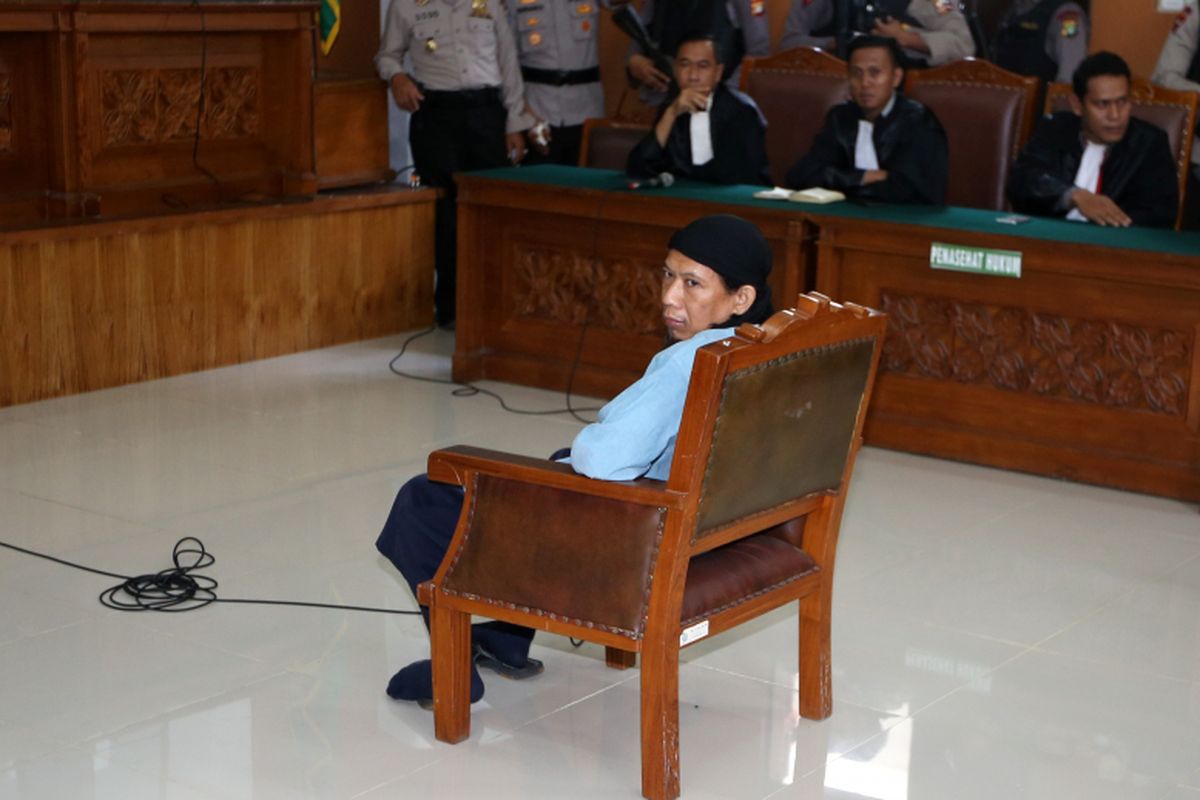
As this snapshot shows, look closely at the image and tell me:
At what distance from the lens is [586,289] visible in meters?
5.98

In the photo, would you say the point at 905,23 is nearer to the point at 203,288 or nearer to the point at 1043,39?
the point at 1043,39

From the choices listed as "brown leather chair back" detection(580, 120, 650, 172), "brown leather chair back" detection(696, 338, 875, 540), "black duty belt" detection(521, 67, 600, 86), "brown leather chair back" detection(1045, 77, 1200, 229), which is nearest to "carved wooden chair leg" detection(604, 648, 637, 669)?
"brown leather chair back" detection(696, 338, 875, 540)

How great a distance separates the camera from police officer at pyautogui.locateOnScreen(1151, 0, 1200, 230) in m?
6.41

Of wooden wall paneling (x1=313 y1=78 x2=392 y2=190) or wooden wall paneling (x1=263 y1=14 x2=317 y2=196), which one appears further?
wooden wall paneling (x1=313 y1=78 x2=392 y2=190)

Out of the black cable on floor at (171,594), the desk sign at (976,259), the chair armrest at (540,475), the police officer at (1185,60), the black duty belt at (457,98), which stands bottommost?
the black cable on floor at (171,594)

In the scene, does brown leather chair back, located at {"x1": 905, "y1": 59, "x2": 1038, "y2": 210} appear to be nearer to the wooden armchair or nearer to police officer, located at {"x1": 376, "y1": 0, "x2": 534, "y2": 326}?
police officer, located at {"x1": 376, "y1": 0, "x2": 534, "y2": 326}

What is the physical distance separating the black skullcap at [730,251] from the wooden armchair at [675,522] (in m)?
0.14

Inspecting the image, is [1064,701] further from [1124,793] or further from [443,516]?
[443,516]

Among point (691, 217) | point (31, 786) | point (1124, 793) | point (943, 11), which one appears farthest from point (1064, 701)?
point (943, 11)

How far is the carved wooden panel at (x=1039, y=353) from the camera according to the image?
487 centimetres

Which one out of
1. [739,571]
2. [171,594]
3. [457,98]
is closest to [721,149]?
[457,98]

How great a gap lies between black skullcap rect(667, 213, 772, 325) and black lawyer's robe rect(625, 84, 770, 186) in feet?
10.5

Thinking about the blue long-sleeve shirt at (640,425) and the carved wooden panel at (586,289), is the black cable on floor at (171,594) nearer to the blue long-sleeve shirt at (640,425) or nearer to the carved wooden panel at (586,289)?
the blue long-sleeve shirt at (640,425)

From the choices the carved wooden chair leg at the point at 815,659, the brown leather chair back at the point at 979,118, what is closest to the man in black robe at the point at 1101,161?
the brown leather chair back at the point at 979,118
